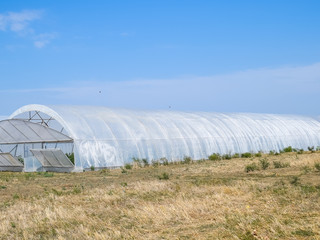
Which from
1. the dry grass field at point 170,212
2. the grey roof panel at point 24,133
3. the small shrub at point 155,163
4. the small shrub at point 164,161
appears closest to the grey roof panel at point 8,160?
the grey roof panel at point 24,133

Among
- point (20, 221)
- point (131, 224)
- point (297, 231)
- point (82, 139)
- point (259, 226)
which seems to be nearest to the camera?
point (297, 231)

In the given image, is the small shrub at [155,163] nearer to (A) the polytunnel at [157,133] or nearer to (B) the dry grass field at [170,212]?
(A) the polytunnel at [157,133]

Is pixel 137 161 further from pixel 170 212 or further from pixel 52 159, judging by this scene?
pixel 170 212

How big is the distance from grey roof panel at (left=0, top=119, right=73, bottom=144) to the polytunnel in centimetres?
107

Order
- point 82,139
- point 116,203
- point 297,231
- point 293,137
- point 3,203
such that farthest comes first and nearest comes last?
point 293,137 < point 82,139 < point 3,203 < point 116,203 < point 297,231

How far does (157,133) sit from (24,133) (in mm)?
10265

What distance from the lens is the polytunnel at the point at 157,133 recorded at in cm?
3353

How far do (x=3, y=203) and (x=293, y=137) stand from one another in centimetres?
3835

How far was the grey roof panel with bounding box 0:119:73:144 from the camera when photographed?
112ft

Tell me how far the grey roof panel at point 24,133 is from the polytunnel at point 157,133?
42.2 inches

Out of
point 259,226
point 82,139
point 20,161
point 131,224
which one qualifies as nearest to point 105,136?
point 82,139

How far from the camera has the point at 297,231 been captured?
31.3 ft

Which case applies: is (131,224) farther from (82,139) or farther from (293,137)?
(293,137)

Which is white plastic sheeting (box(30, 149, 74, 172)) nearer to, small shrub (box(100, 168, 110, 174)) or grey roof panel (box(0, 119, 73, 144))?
grey roof panel (box(0, 119, 73, 144))
